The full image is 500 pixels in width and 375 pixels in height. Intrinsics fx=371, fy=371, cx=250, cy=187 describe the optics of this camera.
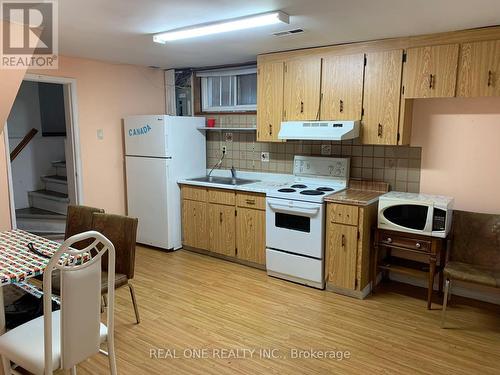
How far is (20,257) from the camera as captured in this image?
2.17 m

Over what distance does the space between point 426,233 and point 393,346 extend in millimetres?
951

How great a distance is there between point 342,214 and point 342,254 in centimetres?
36

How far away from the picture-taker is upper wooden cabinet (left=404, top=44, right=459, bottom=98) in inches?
117

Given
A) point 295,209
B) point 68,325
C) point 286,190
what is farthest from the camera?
point 286,190

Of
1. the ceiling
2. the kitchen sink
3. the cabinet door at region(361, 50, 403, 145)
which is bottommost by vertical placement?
the kitchen sink

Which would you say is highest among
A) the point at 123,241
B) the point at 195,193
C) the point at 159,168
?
the point at 159,168

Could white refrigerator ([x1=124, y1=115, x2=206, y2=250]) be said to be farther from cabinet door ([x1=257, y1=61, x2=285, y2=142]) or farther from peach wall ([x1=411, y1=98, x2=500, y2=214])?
peach wall ([x1=411, y1=98, x2=500, y2=214])

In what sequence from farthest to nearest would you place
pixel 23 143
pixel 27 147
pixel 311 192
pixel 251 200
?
pixel 27 147 < pixel 23 143 < pixel 251 200 < pixel 311 192

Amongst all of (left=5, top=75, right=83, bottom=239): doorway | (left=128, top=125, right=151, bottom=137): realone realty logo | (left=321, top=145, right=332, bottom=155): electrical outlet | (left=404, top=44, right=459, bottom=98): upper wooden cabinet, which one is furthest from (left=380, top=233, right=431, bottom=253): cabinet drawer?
(left=5, top=75, right=83, bottom=239): doorway

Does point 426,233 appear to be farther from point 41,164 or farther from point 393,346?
point 41,164

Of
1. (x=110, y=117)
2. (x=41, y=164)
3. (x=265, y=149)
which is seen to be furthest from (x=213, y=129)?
(x=41, y=164)

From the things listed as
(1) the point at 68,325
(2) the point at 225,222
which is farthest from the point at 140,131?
(1) the point at 68,325

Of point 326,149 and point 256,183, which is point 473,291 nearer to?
point 326,149

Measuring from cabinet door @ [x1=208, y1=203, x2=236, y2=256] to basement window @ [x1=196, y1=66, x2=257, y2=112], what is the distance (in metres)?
1.30
